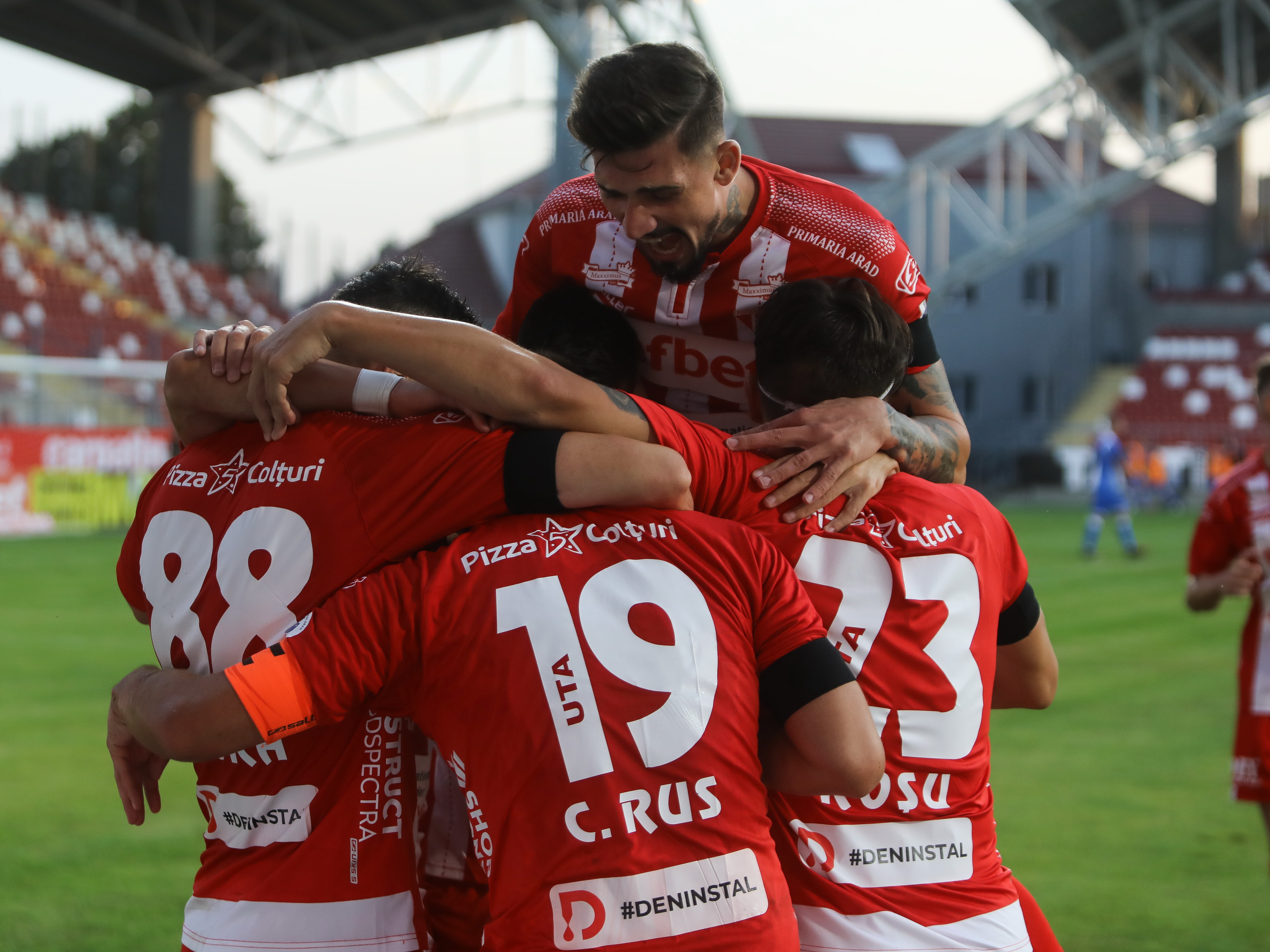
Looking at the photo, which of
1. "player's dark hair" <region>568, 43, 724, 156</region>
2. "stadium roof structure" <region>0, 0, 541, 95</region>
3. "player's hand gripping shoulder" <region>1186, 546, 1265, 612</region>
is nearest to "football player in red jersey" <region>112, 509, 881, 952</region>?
"player's dark hair" <region>568, 43, 724, 156</region>

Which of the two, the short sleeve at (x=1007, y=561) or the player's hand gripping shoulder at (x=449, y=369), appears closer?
the player's hand gripping shoulder at (x=449, y=369)

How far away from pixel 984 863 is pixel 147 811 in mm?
4970

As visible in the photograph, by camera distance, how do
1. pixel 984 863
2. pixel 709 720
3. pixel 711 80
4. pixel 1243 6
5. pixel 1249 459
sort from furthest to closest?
pixel 1243 6 → pixel 1249 459 → pixel 711 80 → pixel 984 863 → pixel 709 720

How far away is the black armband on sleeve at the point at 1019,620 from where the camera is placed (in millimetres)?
2465

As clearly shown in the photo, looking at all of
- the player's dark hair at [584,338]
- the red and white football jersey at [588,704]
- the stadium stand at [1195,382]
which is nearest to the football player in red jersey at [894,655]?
the red and white football jersey at [588,704]

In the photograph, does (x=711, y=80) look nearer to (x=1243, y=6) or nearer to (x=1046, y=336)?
(x=1243, y=6)

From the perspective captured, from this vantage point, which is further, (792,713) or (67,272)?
(67,272)

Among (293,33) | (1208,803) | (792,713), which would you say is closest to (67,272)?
(293,33)

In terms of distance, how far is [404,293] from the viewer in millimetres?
2543

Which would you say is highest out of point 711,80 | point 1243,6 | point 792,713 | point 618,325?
point 1243,6

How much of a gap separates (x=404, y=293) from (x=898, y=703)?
1290 mm

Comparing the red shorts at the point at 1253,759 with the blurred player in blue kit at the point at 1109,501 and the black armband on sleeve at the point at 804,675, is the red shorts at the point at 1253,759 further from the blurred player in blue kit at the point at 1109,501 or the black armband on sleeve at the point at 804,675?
the blurred player in blue kit at the point at 1109,501

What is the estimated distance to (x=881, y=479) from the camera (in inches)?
90.0

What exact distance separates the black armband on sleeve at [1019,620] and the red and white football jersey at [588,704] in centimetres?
73
